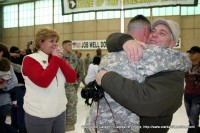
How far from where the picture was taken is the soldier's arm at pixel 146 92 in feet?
3.76

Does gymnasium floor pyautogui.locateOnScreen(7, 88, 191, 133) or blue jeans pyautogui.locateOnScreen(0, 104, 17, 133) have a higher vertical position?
blue jeans pyautogui.locateOnScreen(0, 104, 17, 133)

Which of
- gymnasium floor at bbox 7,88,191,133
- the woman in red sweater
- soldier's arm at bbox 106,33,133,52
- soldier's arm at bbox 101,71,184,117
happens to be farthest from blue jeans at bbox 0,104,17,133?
soldier's arm at bbox 101,71,184,117

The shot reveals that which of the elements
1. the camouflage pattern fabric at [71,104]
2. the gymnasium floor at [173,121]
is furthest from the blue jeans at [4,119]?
the gymnasium floor at [173,121]

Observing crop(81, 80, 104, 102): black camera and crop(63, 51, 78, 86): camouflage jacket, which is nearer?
crop(81, 80, 104, 102): black camera

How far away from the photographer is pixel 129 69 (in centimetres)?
124

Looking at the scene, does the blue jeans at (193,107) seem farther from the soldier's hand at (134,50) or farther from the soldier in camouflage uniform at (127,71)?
the soldier's hand at (134,50)

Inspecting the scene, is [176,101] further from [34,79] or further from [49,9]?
[49,9]

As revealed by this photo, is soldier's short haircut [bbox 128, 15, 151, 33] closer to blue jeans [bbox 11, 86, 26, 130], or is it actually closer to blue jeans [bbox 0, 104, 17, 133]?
blue jeans [bbox 0, 104, 17, 133]

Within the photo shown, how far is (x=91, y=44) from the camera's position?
682 inches

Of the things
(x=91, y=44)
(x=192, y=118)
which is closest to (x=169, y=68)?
(x=192, y=118)

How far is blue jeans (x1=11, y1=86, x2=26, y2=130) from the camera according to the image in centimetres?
462

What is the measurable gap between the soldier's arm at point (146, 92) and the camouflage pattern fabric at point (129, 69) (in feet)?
0.15

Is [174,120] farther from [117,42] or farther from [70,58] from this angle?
[117,42]

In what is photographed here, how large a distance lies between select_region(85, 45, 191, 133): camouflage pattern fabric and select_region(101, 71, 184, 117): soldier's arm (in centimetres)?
5
